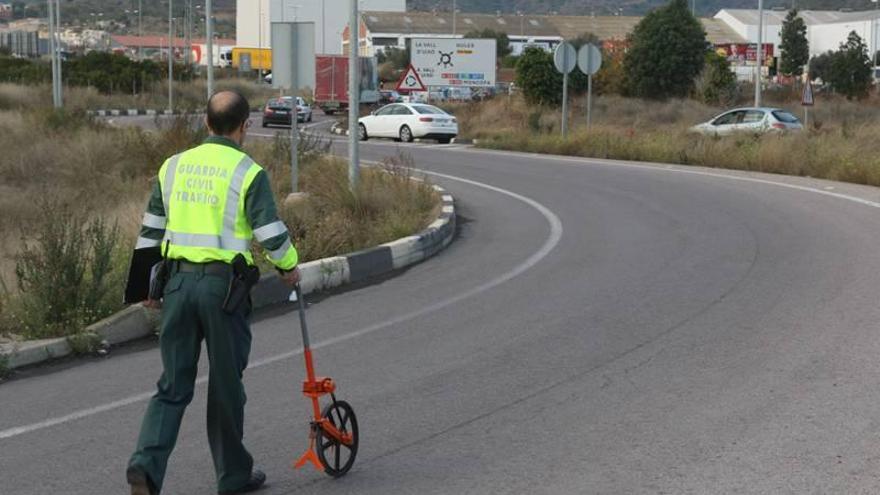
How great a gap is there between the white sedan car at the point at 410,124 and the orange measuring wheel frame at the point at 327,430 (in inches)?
1435

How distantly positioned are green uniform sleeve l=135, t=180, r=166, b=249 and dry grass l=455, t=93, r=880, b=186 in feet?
66.0

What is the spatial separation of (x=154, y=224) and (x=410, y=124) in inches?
1474

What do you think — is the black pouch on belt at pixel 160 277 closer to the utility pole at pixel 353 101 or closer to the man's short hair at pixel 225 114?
the man's short hair at pixel 225 114

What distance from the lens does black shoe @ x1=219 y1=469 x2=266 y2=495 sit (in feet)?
20.0

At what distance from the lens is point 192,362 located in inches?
231

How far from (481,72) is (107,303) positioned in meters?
51.9

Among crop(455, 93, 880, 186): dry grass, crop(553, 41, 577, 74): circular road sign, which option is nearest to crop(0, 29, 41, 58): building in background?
crop(455, 93, 880, 186): dry grass

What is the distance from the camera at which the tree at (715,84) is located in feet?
190

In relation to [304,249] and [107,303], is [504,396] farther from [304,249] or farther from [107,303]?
[304,249]

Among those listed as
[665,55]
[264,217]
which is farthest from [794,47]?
[264,217]

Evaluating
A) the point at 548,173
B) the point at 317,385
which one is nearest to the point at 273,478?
the point at 317,385

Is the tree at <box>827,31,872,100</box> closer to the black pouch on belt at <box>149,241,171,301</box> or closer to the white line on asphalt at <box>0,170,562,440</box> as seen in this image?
the white line on asphalt at <box>0,170,562,440</box>

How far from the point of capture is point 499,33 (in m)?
127

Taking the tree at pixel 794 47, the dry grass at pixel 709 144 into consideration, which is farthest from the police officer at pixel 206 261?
the tree at pixel 794 47
